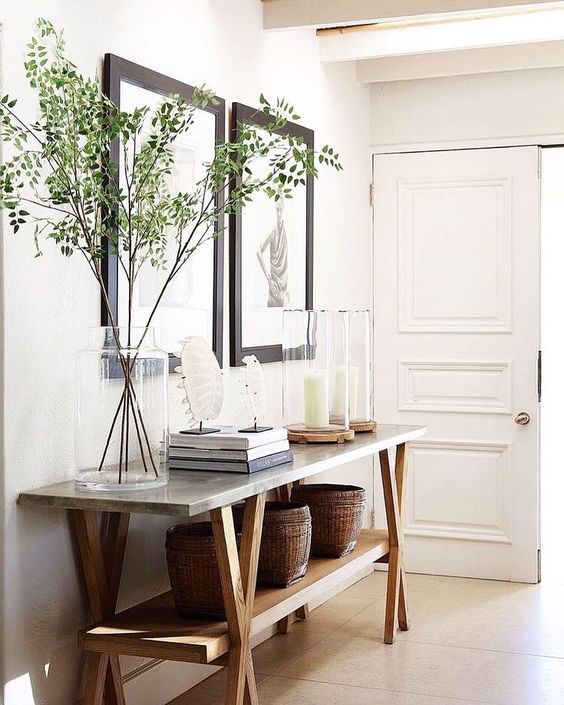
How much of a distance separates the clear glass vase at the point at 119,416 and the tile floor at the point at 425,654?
1083 millimetres

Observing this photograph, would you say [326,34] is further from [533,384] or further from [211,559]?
[211,559]

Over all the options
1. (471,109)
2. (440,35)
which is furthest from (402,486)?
(471,109)

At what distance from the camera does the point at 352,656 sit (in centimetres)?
384

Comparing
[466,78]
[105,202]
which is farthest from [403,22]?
[105,202]

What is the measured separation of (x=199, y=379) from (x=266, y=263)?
44.4 inches

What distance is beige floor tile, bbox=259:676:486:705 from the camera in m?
3.35

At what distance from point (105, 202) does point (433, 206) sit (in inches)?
112

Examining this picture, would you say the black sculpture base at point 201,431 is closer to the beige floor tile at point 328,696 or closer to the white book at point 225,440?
the white book at point 225,440

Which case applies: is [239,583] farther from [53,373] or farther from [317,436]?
[317,436]

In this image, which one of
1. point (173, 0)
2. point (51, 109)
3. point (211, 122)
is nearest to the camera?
point (51, 109)

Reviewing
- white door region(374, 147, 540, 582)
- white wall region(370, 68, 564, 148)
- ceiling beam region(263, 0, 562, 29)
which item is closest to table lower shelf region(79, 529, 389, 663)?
white door region(374, 147, 540, 582)

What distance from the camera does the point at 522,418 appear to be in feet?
16.4

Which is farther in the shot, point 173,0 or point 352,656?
point 352,656

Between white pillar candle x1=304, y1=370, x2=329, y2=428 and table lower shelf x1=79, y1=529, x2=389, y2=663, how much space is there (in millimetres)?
613
